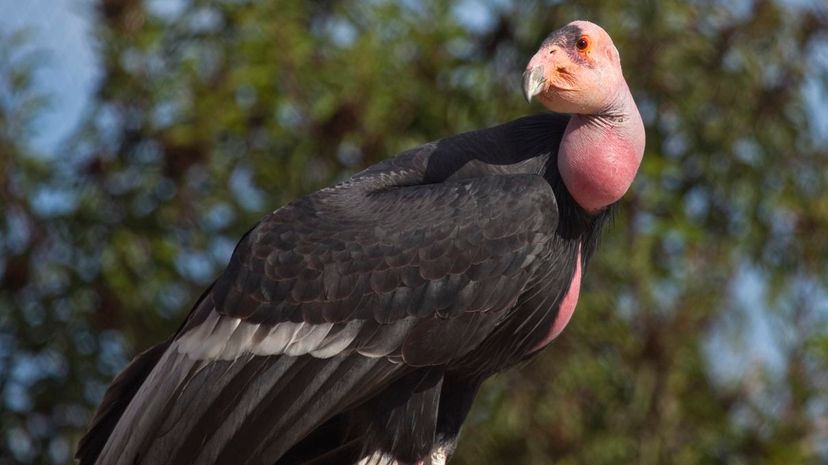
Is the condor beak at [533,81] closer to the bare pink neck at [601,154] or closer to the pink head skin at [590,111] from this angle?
the pink head skin at [590,111]

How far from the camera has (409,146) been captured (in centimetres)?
857

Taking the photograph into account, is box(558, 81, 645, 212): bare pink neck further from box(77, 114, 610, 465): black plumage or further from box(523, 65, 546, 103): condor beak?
box(523, 65, 546, 103): condor beak

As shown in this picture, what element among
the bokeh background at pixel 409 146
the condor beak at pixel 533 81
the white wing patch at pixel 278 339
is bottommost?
the bokeh background at pixel 409 146

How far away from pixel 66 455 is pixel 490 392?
2096 millimetres

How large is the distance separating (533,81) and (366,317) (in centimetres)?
85

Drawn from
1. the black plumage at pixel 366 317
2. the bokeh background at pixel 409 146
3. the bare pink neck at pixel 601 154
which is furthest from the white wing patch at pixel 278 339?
the bokeh background at pixel 409 146

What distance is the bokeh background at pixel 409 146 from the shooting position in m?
8.57

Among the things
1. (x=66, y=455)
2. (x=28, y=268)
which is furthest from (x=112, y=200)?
(x=66, y=455)

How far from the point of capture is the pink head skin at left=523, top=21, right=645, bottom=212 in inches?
207

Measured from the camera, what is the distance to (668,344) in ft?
28.2

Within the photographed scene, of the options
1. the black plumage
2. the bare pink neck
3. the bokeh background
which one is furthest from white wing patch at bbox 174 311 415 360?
the bokeh background

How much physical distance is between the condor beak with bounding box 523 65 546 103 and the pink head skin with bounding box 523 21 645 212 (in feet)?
0.06

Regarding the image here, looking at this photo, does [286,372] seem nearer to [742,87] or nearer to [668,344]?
[668,344]

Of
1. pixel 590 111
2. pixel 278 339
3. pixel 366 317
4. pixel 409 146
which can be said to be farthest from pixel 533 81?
pixel 409 146
